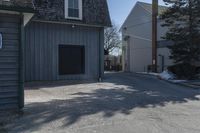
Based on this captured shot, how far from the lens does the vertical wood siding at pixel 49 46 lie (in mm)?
16656

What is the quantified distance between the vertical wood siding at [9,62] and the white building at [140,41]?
1902cm

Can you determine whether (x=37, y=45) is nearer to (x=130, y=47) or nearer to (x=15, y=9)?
(x=15, y=9)

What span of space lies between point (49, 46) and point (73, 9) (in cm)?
271

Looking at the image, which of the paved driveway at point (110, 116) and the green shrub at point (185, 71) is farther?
the green shrub at point (185, 71)

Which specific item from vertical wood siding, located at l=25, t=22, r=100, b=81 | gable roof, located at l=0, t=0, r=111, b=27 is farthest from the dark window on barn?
gable roof, located at l=0, t=0, r=111, b=27

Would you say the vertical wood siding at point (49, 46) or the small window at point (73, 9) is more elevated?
the small window at point (73, 9)

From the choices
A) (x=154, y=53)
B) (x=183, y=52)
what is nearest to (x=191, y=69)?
(x=183, y=52)

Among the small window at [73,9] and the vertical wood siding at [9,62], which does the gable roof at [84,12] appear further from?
the vertical wood siding at [9,62]

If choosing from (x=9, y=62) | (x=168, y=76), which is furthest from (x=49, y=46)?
(x=9, y=62)

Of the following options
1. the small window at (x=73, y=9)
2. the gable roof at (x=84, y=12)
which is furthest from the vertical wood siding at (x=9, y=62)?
the small window at (x=73, y=9)

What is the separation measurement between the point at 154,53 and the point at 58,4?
487 inches

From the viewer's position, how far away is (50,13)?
1659cm

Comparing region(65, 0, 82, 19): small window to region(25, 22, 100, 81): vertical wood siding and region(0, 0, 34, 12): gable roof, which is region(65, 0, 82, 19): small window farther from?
region(0, 0, 34, 12): gable roof

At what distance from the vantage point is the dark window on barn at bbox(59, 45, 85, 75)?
17766 mm
